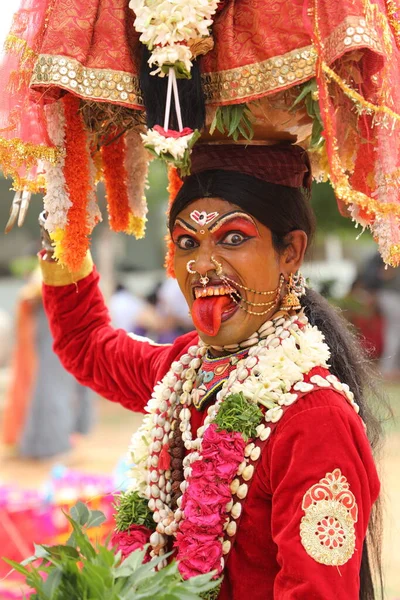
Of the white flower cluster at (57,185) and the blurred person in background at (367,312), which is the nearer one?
the white flower cluster at (57,185)

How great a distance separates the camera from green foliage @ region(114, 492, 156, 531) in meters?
2.83

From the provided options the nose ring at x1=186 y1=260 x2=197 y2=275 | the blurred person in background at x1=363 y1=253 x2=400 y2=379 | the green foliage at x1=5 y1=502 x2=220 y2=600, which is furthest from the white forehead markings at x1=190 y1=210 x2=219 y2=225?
the blurred person in background at x1=363 y1=253 x2=400 y2=379

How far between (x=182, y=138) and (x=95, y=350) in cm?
130

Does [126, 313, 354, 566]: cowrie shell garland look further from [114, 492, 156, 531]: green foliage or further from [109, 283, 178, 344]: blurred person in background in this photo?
[109, 283, 178, 344]: blurred person in background

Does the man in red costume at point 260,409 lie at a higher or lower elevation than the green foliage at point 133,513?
higher

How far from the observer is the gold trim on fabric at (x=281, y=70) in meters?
2.24

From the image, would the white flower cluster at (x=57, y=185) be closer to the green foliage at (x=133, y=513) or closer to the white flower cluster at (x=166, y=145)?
the white flower cluster at (x=166, y=145)

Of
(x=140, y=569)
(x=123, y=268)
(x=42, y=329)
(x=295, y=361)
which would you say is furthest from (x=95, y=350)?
(x=123, y=268)

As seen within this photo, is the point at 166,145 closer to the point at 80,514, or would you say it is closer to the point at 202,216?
the point at 202,216

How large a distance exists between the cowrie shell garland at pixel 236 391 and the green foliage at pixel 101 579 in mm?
327

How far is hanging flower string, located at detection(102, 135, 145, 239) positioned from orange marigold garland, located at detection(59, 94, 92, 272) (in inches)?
13.7

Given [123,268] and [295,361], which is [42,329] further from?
[123,268]

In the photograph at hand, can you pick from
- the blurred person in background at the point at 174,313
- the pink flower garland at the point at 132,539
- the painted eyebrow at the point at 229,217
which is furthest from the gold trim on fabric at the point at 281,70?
the blurred person in background at the point at 174,313

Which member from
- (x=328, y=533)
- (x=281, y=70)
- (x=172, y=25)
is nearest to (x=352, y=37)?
(x=281, y=70)
